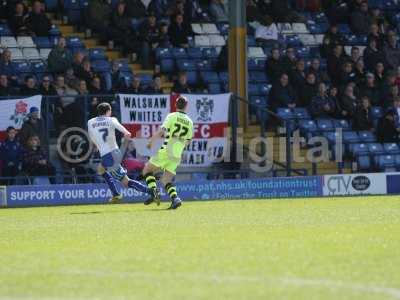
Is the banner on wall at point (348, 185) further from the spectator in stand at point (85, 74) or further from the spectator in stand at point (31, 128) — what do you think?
the spectator in stand at point (31, 128)

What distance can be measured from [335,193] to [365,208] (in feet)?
17.2

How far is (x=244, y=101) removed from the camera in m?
25.3

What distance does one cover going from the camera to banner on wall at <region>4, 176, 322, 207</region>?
75.6 feet

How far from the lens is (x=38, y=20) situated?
25.9 metres

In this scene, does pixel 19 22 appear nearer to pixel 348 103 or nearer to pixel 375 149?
pixel 348 103

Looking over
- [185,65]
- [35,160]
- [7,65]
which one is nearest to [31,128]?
[35,160]

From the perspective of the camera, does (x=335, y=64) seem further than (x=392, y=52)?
No

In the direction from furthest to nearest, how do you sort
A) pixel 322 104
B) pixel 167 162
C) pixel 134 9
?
pixel 134 9
pixel 322 104
pixel 167 162

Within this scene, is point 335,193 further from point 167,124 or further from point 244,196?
point 167,124

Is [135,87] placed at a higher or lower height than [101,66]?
lower

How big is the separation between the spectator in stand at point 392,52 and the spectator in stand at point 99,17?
719 centimetres

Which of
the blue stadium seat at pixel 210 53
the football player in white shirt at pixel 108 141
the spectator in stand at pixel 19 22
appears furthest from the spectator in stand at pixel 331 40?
the football player in white shirt at pixel 108 141

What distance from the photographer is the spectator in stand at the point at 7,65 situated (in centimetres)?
2402

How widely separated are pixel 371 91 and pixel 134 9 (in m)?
5.90
